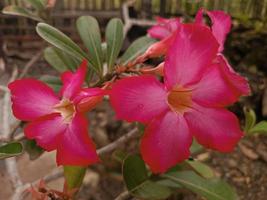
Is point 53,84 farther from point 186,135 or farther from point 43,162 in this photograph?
point 43,162

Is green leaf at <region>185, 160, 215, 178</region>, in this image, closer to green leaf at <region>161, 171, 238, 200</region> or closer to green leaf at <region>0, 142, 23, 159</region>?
green leaf at <region>161, 171, 238, 200</region>

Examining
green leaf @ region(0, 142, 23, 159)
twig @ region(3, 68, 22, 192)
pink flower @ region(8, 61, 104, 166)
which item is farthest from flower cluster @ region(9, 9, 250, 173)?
twig @ region(3, 68, 22, 192)

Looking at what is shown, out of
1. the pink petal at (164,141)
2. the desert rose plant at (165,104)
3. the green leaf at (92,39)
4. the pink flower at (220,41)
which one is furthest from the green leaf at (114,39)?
the pink petal at (164,141)

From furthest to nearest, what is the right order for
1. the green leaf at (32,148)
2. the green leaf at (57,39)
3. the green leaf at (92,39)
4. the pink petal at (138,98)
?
the green leaf at (32,148) → the green leaf at (92,39) → the green leaf at (57,39) → the pink petal at (138,98)

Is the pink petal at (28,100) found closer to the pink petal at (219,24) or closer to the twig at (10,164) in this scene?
the pink petal at (219,24)

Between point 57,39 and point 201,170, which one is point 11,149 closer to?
point 57,39

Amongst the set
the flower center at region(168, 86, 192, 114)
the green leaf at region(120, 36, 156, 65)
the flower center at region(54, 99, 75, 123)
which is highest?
the flower center at region(168, 86, 192, 114)
